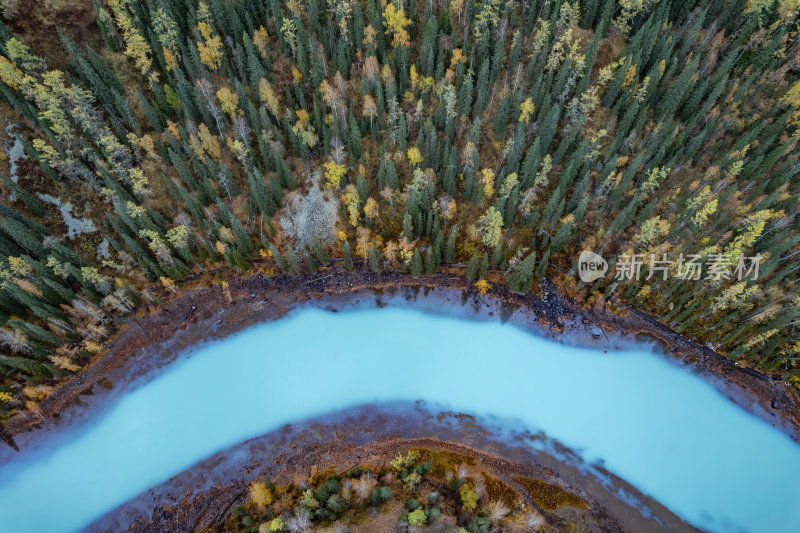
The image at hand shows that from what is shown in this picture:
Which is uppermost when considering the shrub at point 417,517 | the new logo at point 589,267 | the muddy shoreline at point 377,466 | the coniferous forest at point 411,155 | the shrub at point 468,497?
the coniferous forest at point 411,155

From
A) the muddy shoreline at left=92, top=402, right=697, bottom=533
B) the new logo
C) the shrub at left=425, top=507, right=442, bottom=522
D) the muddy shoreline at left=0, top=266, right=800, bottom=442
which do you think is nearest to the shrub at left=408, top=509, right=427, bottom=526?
the shrub at left=425, top=507, right=442, bottom=522

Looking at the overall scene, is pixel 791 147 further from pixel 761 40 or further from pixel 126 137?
pixel 126 137

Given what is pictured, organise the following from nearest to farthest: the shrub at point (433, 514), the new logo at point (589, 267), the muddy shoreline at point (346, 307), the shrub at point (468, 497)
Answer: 1. the shrub at point (433, 514)
2. the shrub at point (468, 497)
3. the muddy shoreline at point (346, 307)
4. the new logo at point (589, 267)

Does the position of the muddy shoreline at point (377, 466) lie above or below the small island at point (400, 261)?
below

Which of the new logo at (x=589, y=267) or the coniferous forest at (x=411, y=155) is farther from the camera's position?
the new logo at (x=589, y=267)

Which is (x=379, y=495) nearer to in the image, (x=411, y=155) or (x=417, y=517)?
(x=417, y=517)

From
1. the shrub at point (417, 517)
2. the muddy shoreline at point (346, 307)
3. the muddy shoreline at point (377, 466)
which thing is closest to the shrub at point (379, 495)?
the shrub at point (417, 517)

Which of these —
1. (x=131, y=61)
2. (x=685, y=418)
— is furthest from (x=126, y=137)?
(x=685, y=418)

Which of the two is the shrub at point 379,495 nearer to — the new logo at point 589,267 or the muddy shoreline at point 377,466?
the muddy shoreline at point 377,466

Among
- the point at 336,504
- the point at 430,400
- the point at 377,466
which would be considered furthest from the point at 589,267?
the point at 336,504
